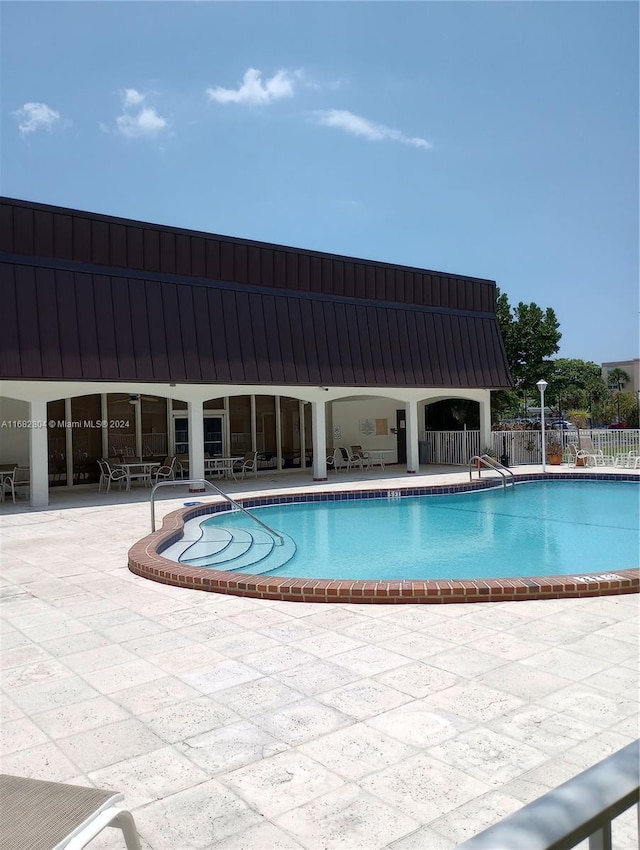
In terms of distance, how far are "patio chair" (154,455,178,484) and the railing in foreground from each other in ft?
56.7

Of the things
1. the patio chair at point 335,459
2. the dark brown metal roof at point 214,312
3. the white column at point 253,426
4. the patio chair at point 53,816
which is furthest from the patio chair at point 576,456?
the patio chair at point 53,816

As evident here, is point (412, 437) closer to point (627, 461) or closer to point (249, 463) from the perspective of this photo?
point (249, 463)

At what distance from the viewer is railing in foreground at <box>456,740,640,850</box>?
2.88ft

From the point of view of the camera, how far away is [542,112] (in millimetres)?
15133

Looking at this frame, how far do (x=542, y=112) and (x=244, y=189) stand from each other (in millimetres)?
9828

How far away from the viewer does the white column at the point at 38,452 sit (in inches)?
556

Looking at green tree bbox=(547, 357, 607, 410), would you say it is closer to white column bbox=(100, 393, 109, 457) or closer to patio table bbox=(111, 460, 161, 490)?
patio table bbox=(111, 460, 161, 490)

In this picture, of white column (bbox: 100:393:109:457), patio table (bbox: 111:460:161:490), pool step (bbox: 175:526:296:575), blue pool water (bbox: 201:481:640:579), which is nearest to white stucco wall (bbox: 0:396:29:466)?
white column (bbox: 100:393:109:457)

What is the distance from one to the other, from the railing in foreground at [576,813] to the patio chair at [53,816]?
4.65ft

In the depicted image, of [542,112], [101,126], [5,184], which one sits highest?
[101,126]

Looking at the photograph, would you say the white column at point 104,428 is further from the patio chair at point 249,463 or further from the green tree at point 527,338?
the green tree at point 527,338

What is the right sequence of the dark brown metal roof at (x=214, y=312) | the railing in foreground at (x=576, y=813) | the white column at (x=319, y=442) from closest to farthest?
the railing in foreground at (x=576, y=813) → the dark brown metal roof at (x=214, y=312) → the white column at (x=319, y=442)

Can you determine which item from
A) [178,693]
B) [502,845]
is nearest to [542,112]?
[178,693]

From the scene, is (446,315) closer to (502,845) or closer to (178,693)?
(178,693)
